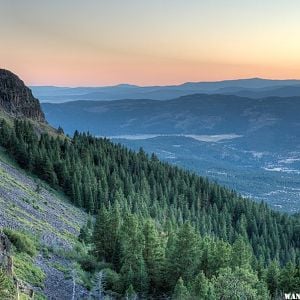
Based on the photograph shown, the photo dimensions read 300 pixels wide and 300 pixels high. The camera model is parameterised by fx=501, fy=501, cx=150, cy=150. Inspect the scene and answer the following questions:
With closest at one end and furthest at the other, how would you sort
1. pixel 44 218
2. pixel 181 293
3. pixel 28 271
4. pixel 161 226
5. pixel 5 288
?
pixel 5 288 → pixel 28 271 → pixel 181 293 → pixel 44 218 → pixel 161 226

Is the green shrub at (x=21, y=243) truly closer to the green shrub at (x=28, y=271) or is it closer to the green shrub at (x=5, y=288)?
the green shrub at (x=28, y=271)

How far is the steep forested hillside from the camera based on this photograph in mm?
57844

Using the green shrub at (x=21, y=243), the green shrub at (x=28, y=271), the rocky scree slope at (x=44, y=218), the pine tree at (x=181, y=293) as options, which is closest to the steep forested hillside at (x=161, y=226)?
the pine tree at (x=181, y=293)

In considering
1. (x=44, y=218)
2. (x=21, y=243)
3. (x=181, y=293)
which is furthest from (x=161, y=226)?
(x=181, y=293)

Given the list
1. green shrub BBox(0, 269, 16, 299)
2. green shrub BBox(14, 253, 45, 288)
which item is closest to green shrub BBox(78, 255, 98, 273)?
green shrub BBox(14, 253, 45, 288)

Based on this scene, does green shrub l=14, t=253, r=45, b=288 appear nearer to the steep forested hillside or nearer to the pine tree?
the steep forested hillside

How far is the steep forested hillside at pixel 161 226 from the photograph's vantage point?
57844 mm

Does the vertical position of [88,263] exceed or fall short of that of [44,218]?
it exceeds it

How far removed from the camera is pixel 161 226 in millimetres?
112875

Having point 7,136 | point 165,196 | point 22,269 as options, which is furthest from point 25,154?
point 22,269

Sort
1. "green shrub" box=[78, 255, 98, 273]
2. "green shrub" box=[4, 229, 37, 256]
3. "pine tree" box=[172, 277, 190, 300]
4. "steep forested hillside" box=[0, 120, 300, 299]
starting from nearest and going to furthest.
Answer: "pine tree" box=[172, 277, 190, 300], "green shrub" box=[4, 229, 37, 256], "steep forested hillside" box=[0, 120, 300, 299], "green shrub" box=[78, 255, 98, 273]

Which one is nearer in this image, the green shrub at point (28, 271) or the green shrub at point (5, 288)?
the green shrub at point (5, 288)

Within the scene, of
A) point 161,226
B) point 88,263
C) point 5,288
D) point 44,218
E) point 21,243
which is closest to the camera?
point 5,288

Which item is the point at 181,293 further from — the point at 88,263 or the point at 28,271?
the point at 88,263
